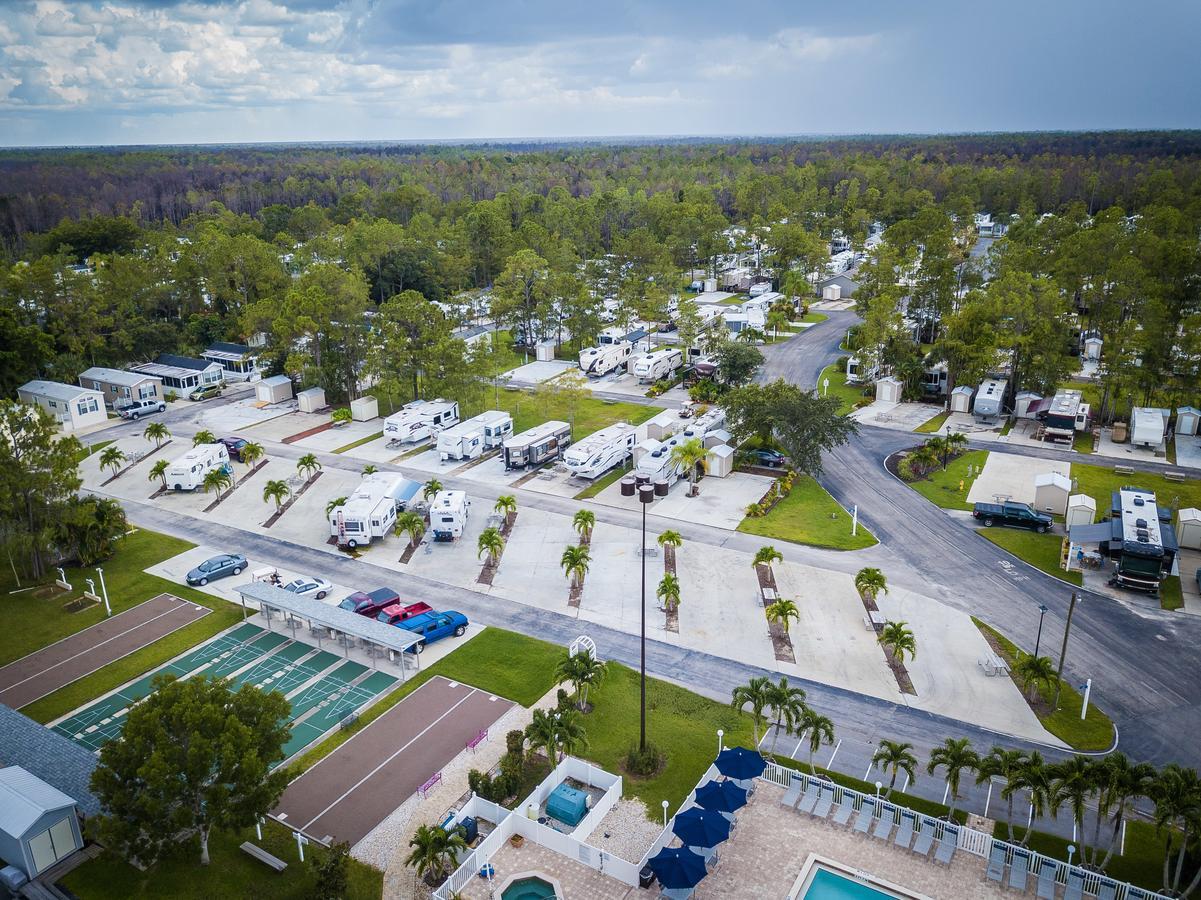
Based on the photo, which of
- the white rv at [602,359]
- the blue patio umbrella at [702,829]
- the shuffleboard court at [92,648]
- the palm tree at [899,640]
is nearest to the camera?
the blue patio umbrella at [702,829]

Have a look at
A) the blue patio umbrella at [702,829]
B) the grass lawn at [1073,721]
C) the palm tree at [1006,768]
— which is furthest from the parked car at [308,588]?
the grass lawn at [1073,721]

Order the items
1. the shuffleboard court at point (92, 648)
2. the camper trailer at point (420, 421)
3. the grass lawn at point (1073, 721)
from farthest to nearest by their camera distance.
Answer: the camper trailer at point (420, 421)
the shuffleboard court at point (92, 648)
the grass lawn at point (1073, 721)

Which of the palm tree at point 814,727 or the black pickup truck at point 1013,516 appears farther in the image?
the black pickup truck at point 1013,516

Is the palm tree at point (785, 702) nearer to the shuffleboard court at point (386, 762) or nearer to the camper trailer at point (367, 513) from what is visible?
the shuffleboard court at point (386, 762)

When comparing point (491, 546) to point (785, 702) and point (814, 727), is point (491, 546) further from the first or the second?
point (814, 727)

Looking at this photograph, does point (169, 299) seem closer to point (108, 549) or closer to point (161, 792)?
point (108, 549)

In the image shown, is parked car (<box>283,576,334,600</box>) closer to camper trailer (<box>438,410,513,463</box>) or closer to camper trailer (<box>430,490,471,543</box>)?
camper trailer (<box>430,490,471,543</box>)

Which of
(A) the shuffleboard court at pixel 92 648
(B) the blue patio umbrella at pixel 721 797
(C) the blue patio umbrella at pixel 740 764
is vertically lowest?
(A) the shuffleboard court at pixel 92 648

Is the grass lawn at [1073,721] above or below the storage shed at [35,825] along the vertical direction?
below
